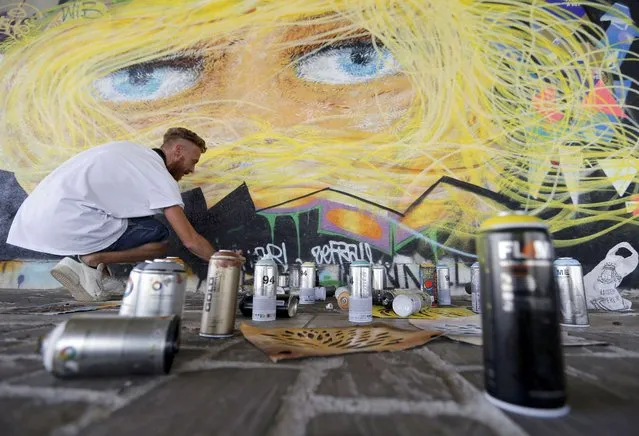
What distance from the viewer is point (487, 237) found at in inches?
25.5

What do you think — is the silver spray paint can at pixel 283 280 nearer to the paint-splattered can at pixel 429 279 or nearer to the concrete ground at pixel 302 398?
the paint-splattered can at pixel 429 279

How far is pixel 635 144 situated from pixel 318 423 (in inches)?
171

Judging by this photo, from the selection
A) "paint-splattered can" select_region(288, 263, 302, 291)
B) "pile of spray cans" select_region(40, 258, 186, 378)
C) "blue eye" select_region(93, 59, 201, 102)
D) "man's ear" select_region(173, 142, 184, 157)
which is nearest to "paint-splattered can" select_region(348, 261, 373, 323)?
"pile of spray cans" select_region(40, 258, 186, 378)

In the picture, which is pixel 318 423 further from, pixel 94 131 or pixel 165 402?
pixel 94 131

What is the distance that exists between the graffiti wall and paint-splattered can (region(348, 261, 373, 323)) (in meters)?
1.74

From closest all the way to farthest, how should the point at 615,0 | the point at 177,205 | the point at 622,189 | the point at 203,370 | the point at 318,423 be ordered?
the point at 318,423 → the point at 203,370 → the point at 177,205 → the point at 622,189 → the point at 615,0

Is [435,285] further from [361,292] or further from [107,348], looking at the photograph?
[107,348]

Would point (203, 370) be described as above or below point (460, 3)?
below

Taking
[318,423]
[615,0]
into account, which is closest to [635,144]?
[615,0]

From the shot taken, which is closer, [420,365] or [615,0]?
[420,365]

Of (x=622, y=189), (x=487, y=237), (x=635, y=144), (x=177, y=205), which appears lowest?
(x=487, y=237)

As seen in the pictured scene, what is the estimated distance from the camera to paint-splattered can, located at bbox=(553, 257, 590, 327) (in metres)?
Answer: 1.51

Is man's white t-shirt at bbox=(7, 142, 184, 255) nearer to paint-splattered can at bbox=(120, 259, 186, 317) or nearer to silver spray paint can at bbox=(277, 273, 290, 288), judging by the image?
silver spray paint can at bbox=(277, 273, 290, 288)

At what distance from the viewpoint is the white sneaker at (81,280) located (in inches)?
89.1
